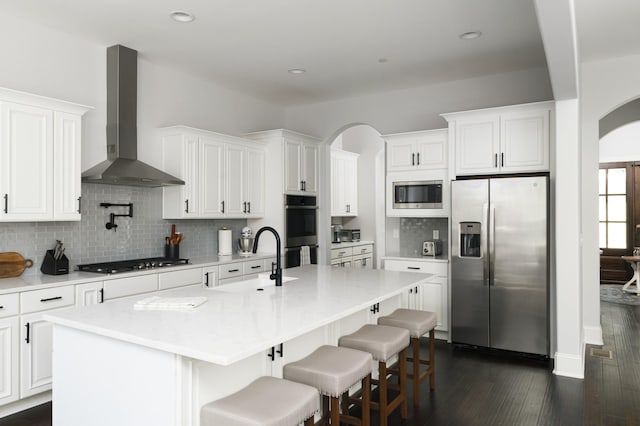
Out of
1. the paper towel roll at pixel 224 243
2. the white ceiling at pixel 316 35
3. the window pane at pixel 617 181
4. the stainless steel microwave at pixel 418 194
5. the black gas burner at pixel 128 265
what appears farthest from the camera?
the window pane at pixel 617 181

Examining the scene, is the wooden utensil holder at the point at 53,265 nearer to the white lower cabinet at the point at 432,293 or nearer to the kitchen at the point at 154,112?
the kitchen at the point at 154,112

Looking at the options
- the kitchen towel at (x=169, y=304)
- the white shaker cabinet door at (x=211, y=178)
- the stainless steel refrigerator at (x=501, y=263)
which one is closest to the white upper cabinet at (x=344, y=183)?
the white shaker cabinet door at (x=211, y=178)

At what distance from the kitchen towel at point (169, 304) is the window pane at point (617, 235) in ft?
30.4

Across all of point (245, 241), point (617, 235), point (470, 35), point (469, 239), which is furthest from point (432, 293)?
point (617, 235)

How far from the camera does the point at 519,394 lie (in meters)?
3.54

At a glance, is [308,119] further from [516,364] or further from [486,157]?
[516,364]

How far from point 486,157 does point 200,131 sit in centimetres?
301

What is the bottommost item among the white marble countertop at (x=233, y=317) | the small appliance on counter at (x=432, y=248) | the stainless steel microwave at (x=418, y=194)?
the white marble countertop at (x=233, y=317)

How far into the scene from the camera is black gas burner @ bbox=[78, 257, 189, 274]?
12.8 feet

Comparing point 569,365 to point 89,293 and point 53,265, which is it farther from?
point 53,265

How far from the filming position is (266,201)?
228 inches

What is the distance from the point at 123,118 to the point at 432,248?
3.63 metres

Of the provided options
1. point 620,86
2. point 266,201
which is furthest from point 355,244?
point 620,86

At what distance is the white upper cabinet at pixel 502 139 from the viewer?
14.7 ft
